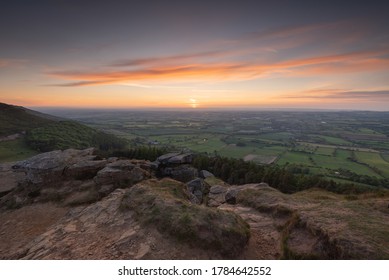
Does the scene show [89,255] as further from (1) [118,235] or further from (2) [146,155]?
(2) [146,155]

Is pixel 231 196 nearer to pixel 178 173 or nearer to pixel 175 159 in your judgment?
pixel 178 173

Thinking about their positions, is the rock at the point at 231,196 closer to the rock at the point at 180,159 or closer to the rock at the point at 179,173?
the rock at the point at 179,173

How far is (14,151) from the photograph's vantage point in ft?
307

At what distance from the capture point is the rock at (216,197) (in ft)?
85.2

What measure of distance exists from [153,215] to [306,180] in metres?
39.3

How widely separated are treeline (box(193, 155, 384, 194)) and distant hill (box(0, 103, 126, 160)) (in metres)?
79.8

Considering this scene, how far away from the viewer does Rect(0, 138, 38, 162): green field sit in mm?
83794

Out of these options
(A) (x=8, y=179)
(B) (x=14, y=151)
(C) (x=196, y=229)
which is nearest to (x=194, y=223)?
(C) (x=196, y=229)

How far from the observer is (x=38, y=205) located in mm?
23328

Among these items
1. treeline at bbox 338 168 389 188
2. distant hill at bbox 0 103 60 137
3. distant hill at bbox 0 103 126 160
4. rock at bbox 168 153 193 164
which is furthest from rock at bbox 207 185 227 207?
distant hill at bbox 0 103 60 137

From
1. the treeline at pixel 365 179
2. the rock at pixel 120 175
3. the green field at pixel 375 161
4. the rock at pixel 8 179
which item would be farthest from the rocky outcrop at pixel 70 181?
the green field at pixel 375 161

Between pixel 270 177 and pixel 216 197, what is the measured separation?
20616 millimetres

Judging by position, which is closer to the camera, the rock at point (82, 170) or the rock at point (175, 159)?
the rock at point (82, 170)

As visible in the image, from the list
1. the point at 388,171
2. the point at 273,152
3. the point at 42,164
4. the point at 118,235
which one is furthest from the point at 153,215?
the point at 273,152
